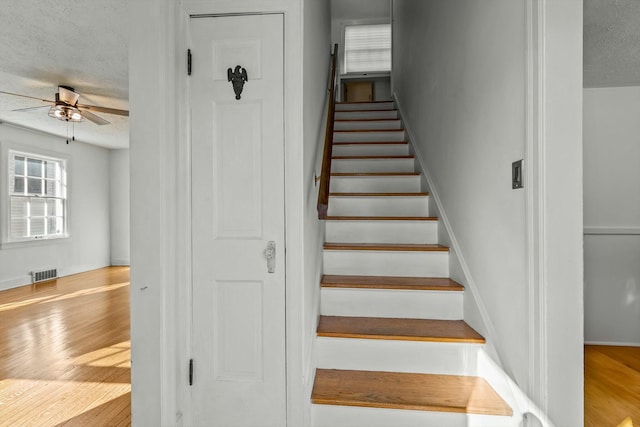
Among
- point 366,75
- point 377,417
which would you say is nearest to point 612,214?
point 377,417

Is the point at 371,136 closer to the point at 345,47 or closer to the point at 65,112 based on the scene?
the point at 345,47

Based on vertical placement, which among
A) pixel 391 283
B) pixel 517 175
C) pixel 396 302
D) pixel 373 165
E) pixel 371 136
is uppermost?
pixel 371 136

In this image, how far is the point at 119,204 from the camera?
742cm

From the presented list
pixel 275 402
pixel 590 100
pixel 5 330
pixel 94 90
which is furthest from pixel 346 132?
pixel 5 330

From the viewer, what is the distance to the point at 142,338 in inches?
59.5

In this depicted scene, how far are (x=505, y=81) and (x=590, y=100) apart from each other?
2.19 m

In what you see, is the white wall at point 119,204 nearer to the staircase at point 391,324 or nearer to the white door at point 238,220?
the staircase at point 391,324

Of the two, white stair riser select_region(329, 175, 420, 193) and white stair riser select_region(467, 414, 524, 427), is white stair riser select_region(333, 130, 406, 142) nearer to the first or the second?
white stair riser select_region(329, 175, 420, 193)

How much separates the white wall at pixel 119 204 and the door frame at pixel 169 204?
6836 millimetres

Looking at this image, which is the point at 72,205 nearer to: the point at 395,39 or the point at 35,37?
the point at 35,37

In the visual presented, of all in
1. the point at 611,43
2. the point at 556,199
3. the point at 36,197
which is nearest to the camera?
the point at 556,199

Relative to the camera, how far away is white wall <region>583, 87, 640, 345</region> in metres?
2.97

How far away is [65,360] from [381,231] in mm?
2733

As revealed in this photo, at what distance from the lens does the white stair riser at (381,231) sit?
2.51m
